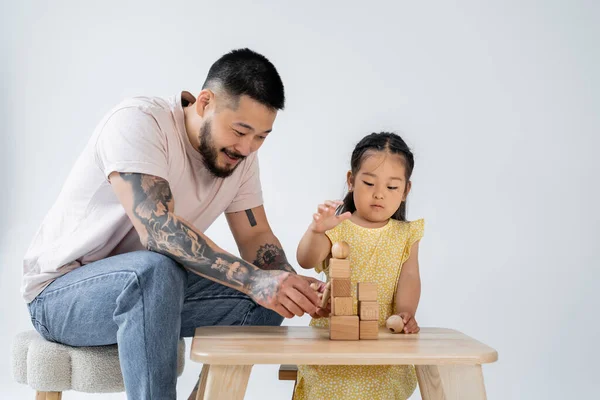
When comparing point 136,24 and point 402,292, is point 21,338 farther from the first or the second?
point 136,24

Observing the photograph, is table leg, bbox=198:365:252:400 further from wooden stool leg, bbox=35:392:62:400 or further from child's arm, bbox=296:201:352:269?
wooden stool leg, bbox=35:392:62:400

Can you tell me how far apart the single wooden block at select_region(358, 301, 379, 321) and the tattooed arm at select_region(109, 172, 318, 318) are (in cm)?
12

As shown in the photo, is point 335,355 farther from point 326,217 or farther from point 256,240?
point 256,240

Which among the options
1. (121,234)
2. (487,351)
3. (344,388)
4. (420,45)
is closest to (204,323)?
(121,234)

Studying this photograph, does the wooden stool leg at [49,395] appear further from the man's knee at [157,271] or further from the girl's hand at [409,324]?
the girl's hand at [409,324]

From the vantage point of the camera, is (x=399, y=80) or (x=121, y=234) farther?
(x=399, y=80)

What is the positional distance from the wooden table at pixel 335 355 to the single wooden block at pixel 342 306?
71mm

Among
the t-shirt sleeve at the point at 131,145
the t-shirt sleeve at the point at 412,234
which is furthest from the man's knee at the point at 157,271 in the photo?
the t-shirt sleeve at the point at 412,234

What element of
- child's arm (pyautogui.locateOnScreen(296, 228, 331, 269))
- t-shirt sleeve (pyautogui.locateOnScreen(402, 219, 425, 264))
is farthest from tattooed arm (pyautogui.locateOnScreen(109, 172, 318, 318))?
t-shirt sleeve (pyautogui.locateOnScreen(402, 219, 425, 264))

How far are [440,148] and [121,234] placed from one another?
169 cm

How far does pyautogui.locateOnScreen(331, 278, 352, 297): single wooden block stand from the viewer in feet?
5.94

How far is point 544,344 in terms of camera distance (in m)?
3.34

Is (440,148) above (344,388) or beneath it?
above

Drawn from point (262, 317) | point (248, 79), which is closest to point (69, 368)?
point (262, 317)
